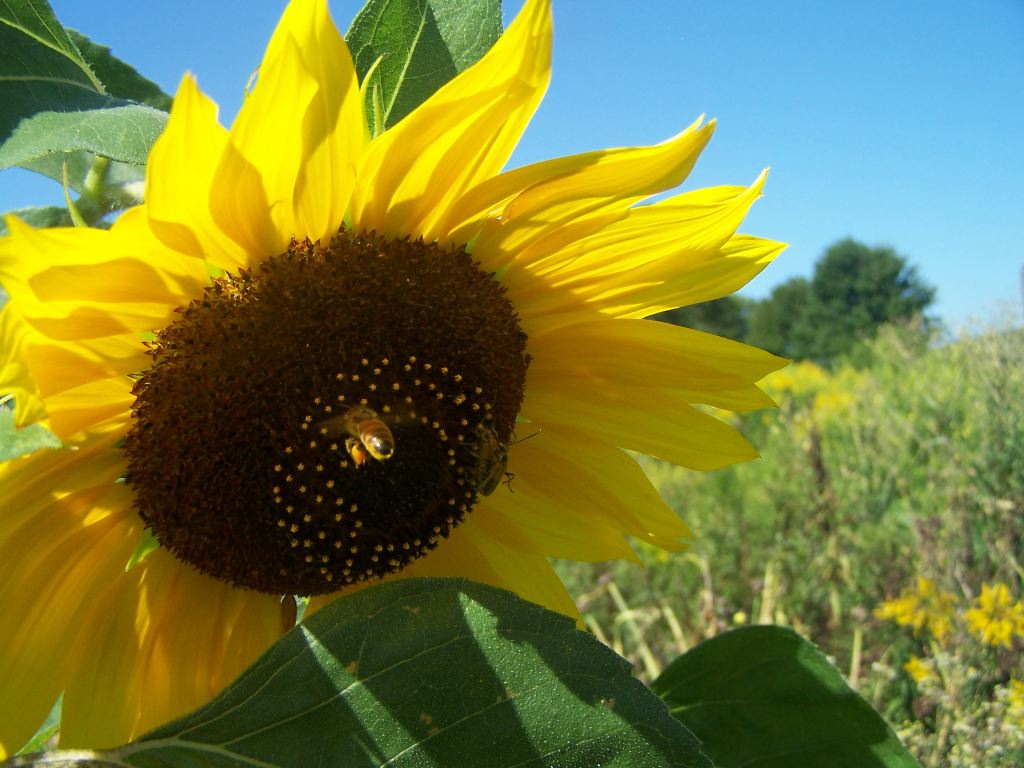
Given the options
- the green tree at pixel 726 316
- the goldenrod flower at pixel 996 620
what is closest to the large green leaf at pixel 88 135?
the goldenrod flower at pixel 996 620

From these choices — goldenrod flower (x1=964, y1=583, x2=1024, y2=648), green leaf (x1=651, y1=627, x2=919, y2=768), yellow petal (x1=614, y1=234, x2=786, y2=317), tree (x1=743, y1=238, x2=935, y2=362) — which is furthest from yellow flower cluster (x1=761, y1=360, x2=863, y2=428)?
tree (x1=743, y1=238, x2=935, y2=362)

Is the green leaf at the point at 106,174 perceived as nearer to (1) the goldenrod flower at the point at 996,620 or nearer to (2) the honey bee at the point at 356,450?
(2) the honey bee at the point at 356,450

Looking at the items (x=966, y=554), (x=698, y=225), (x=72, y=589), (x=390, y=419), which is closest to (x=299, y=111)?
(x=390, y=419)

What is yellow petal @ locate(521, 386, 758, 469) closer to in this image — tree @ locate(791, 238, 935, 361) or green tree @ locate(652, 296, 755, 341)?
green tree @ locate(652, 296, 755, 341)

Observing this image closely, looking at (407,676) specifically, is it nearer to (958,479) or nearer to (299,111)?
(299,111)

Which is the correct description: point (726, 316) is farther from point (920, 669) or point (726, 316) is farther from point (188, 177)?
point (188, 177)

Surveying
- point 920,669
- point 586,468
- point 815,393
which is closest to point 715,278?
point 586,468

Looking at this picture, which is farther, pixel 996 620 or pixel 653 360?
pixel 996 620
